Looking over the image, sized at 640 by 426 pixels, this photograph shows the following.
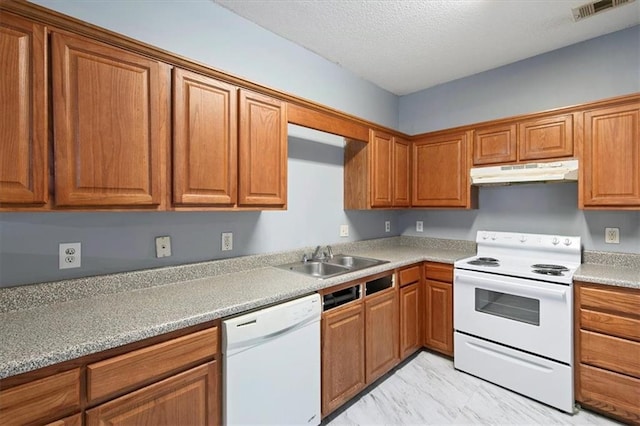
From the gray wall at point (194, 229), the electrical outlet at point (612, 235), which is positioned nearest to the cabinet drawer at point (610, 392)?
the electrical outlet at point (612, 235)

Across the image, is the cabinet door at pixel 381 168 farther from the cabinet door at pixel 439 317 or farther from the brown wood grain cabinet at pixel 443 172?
the cabinet door at pixel 439 317

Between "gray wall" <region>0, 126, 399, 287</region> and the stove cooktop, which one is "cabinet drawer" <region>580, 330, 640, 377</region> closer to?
the stove cooktop

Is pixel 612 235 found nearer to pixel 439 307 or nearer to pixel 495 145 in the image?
pixel 495 145

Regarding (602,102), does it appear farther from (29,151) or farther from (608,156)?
(29,151)

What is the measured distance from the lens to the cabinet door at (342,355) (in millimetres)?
1873

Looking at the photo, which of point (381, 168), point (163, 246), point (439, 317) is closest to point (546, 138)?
point (381, 168)

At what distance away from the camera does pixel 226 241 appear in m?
2.09

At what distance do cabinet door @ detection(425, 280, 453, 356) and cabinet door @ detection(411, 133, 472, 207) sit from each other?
0.83 meters

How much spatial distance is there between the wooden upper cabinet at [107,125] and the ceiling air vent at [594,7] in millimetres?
2697

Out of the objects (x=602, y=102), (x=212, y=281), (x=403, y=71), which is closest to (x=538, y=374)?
(x=602, y=102)

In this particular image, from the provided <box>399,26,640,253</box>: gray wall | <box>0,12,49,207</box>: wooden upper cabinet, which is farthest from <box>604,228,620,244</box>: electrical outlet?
<box>0,12,49,207</box>: wooden upper cabinet

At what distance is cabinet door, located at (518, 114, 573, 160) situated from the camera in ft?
7.68

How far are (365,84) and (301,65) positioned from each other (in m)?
0.93

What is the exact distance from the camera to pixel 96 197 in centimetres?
132
